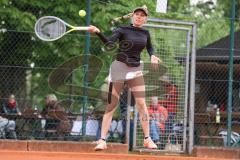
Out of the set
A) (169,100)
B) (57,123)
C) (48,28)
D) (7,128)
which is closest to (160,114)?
(169,100)

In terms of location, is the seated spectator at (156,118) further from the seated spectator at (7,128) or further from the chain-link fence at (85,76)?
the seated spectator at (7,128)

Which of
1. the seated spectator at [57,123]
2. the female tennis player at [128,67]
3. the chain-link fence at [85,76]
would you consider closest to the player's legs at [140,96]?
the female tennis player at [128,67]

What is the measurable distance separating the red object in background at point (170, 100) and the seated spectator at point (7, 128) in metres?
2.94

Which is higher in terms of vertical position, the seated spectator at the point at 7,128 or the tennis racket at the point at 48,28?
the tennis racket at the point at 48,28

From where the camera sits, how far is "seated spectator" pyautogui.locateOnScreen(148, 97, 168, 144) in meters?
13.4

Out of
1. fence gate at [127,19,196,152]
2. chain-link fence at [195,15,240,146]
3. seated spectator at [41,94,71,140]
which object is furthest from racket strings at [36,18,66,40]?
chain-link fence at [195,15,240,146]

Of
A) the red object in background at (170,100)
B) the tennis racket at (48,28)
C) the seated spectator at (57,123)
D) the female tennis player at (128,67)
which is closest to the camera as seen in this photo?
the female tennis player at (128,67)

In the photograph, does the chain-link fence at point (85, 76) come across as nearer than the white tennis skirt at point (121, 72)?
No

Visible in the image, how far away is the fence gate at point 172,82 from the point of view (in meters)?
13.6

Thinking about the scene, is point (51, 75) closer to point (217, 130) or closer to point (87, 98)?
point (87, 98)

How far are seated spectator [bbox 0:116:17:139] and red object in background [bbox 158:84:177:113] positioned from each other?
2.94 meters

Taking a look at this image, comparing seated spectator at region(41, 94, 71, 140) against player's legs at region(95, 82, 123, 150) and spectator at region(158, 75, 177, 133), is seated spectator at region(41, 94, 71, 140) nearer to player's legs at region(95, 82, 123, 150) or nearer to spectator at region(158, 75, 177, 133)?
spectator at region(158, 75, 177, 133)

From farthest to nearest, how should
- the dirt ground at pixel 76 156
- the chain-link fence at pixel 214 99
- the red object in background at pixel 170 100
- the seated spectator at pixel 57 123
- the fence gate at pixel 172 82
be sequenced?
the chain-link fence at pixel 214 99 < the red object in background at pixel 170 100 < the fence gate at pixel 172 82 < the seated spectator at pixel 57 123 < the dirt ground at pixel 76 156

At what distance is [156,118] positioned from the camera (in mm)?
13492
